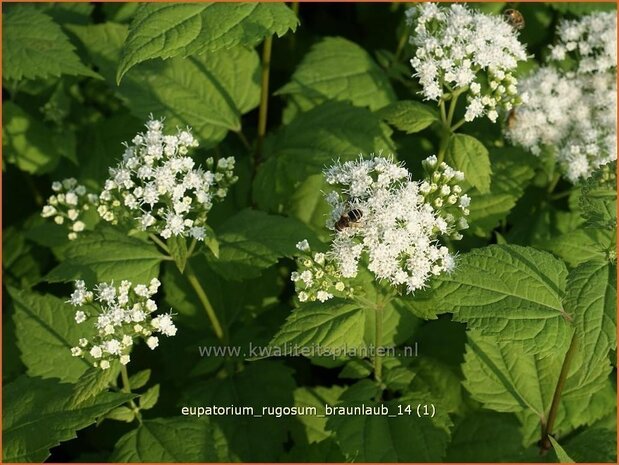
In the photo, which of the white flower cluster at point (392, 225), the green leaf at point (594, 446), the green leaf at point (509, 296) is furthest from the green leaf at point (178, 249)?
the green leaf at point (594, 446)

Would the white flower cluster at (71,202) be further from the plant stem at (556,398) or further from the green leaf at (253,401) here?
the plant stem at (556,398)

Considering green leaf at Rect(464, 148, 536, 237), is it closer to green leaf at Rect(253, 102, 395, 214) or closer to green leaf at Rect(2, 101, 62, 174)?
green leaf at Rect(253, 102, 395, 214)

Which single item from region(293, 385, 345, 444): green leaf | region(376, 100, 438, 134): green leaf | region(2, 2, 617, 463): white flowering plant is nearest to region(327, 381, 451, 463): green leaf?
region(2, 2, 617, 463): white flowering plant

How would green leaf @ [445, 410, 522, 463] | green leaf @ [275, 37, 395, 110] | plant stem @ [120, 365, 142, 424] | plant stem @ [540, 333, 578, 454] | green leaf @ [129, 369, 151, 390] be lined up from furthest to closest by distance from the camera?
green leaf @ [275, 37, 395, 110] → green leaf @ [445, 410, 522, 463] → green leaf @ [129, 369, 151, 390] → plant stem @ [120, 365, 142, 424] → plant stem @ [540, 333, 578, 454]

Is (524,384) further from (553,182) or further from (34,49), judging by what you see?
(34,49)

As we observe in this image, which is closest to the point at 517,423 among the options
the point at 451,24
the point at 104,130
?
the point at 451,24

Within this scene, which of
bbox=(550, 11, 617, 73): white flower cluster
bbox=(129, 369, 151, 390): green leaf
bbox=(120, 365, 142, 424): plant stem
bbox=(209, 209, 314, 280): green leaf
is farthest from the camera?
bbox=(550, 11, 617, 73): white flower cluster

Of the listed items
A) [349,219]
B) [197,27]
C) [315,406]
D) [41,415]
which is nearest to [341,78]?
[197,27]
